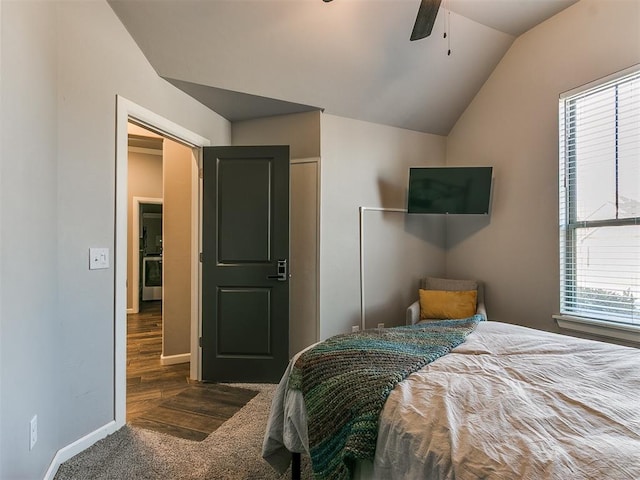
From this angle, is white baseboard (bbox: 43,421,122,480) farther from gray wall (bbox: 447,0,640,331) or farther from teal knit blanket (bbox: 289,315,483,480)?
gray wall (bbox: 447,0,640,331)

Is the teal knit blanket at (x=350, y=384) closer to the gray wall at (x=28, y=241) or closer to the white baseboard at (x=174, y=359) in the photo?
the gray wall at (x=28, y=241)

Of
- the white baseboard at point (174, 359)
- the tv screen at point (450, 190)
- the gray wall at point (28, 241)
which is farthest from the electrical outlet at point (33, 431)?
the tv screen at point (450, 190)

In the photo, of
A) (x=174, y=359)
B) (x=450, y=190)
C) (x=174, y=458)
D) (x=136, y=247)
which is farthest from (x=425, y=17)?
(x=136, y=247)

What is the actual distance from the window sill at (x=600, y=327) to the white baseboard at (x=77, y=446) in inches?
133

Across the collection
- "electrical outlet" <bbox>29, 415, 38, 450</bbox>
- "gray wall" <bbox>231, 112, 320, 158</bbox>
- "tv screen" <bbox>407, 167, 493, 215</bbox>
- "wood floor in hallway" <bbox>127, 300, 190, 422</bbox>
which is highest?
"gray wall" <bbox>231, 112, 320, 158</bbox>

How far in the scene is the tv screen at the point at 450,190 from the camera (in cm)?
328

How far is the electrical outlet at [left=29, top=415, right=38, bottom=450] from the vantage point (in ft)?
4.78

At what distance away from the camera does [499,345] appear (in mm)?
1553

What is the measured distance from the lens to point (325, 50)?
2.75 m

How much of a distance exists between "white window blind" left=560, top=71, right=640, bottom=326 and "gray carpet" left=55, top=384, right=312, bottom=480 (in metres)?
2.46

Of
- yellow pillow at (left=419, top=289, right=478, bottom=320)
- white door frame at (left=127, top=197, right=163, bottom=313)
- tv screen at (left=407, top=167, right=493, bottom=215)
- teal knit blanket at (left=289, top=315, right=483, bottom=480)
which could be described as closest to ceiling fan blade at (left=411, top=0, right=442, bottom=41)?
tv screen at (left=407, top=167, right=493, bottom=215)

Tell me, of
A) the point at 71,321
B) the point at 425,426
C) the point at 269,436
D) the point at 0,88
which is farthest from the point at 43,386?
the point at 425,426

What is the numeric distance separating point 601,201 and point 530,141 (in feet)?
2.60

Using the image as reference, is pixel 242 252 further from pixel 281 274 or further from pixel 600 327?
pixel 600 327
